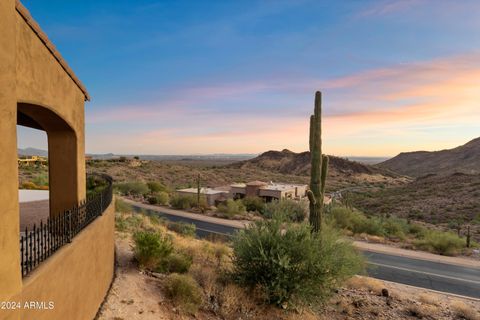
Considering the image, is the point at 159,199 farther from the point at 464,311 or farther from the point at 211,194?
the point at 464,311

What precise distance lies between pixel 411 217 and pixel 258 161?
116757mm

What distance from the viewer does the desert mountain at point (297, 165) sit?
4930 inches

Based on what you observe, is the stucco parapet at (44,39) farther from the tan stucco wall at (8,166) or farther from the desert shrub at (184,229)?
the desert shrub at (184,229)

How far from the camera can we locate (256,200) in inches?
1710

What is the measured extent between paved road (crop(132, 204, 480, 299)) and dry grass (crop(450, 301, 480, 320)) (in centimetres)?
262

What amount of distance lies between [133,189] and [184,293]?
131 ft

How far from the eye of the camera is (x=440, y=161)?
156500mm

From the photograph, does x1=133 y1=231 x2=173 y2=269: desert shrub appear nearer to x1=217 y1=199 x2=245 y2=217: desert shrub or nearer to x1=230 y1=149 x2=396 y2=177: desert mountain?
x1=217 y1=199 x2=245 y2=217: desert shrub

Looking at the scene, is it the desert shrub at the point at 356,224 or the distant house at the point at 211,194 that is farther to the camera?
the distant house at the point at 211,194

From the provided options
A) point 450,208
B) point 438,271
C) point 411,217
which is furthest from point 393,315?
point 450,208

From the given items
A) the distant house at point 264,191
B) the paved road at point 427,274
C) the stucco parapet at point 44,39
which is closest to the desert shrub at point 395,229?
the paved road at point 427,274

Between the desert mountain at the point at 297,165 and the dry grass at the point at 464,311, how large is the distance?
346 feet

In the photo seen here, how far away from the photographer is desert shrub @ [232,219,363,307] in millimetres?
11156

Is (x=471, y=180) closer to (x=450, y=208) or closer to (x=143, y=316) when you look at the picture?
(x=450, y=208)
